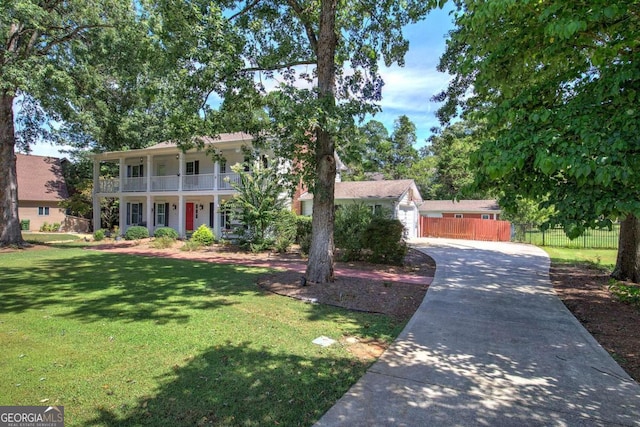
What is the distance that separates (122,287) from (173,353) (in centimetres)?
472

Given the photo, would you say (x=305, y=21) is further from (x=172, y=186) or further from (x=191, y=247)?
(x=172, y=186)

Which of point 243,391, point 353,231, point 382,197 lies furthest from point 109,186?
point 243,391

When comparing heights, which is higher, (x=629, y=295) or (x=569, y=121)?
(x=569, y=121)

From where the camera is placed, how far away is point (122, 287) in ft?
26.8

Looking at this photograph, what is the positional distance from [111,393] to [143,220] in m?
25.1

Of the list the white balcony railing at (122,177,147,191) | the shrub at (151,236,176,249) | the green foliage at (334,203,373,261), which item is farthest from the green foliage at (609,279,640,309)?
the white balcony railing at (122,177,147,191)

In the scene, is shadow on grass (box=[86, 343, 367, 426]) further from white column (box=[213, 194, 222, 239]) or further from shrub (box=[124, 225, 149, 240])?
shrub (box=[124, 225, 149, 240])

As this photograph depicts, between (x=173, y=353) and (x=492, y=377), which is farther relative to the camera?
(x=173, y=353)

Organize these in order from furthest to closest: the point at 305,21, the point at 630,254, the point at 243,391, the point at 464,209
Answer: the point at 464,209 → the point at 630,254 → the point at 305,21 → the point at 243,391

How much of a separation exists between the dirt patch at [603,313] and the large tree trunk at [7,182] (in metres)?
21.8

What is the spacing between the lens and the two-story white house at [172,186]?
21.1m

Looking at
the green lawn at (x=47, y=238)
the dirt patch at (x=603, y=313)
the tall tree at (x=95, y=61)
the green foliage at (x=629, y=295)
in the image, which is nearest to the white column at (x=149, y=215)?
the green lawn at (x=47, y=238)

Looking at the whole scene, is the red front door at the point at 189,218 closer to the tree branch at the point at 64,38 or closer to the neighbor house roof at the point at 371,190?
the neighbor house roof at the point at 371,190

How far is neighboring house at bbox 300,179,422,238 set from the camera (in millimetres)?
23266
